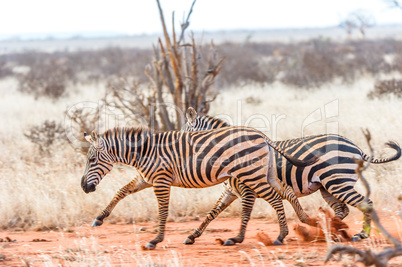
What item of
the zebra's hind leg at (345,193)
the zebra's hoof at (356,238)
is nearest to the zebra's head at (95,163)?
the zebra's hind leg at (345,193)

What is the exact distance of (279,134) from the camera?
10750 millimetres

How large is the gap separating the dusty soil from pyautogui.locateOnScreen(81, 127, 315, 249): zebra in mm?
333

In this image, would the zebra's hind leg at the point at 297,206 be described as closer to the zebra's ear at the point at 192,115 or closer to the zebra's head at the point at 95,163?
the zebra's ear at the point at 192,115

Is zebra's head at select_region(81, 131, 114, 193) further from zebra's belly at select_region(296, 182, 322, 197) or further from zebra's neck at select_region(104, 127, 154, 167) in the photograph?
zebra's belly at select_region(296, 182, 322, 197)

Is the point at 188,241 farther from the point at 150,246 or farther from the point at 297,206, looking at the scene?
the point at 297,206

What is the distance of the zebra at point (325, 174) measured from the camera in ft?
18.6

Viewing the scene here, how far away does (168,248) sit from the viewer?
18.5 ft

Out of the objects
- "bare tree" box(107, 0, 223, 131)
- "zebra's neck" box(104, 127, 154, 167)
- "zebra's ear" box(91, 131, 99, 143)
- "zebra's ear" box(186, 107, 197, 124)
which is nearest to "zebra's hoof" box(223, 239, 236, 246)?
"zebra's neck" box(104, 127, 154, 167)

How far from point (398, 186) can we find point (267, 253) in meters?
2.82

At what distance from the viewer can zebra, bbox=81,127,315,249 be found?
563 centimetres

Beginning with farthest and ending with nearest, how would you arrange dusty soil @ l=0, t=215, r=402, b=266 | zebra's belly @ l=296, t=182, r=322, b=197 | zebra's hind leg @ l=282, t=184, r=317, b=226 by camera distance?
zebra's belly @ l=296, t=182, r=322, b=197
zebra's hind leg @ l=282, t=184, r=317, b=226
dusty soil @ l=0, t=215, r=402, b=266

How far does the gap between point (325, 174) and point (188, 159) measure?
160 centimetres

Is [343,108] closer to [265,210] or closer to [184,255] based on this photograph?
[265,210]

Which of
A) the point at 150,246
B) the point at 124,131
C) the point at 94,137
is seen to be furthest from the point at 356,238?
the point at 94,137
